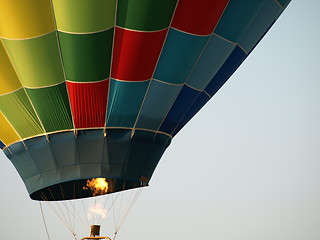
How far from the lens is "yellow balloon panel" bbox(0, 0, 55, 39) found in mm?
8406

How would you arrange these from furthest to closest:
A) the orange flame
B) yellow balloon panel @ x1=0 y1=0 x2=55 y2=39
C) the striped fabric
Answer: the orange flame < the striped fabric < yellow balloon panel @ x1=0 y1=0 x2=55 y2=39

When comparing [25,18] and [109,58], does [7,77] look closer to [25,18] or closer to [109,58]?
[25,18]

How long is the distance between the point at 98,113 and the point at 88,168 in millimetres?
861

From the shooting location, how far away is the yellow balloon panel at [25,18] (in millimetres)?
8406

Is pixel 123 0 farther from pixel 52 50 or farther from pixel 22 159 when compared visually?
pixel 22 159

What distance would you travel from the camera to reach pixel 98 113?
30.4ft

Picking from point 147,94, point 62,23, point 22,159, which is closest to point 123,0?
point 62,23

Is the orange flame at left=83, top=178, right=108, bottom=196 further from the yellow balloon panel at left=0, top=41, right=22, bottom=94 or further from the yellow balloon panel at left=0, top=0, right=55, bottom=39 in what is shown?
the yellow balloon panel at left=0, top=0, right=55, bottom=39

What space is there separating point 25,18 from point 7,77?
1.05 m

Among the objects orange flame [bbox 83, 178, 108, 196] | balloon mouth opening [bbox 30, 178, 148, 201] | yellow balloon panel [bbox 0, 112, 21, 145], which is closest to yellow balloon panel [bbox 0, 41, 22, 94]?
yellow balloon panel [bbox 0, 112, 21, 145]

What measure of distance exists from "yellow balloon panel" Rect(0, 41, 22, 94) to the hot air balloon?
0.05 feet

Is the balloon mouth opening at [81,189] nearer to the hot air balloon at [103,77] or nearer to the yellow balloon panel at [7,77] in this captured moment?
the hot air balloon at [103,77]

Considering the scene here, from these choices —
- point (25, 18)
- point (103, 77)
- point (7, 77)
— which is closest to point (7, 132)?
point (7, 77)

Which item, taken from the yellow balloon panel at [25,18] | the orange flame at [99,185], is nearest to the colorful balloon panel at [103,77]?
the yellow balloon panel at [25,18]
